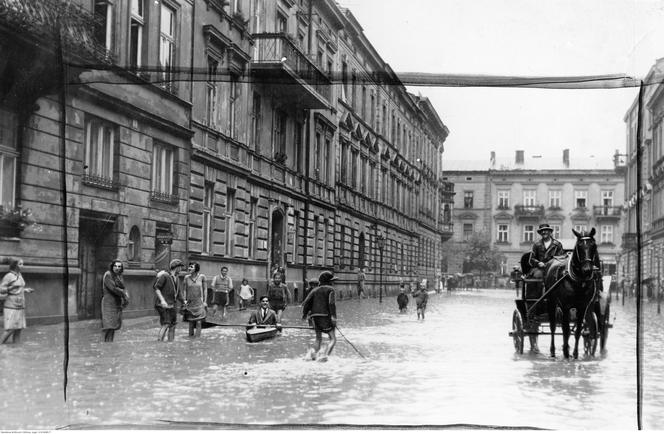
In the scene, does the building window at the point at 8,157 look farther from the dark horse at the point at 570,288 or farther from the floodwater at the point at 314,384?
the dark horse at the point at 570,288

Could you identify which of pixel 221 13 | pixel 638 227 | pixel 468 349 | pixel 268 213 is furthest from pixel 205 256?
pixel 638 227

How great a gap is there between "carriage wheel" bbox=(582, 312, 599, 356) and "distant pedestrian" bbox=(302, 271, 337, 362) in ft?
11.8

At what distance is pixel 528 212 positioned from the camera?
11133mm

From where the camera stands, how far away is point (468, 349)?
12.9m

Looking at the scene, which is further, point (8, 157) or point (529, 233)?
point (529, 233)

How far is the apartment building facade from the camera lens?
27.9 ft

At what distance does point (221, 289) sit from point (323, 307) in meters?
1.53

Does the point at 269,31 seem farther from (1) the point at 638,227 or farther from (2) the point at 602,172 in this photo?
(1) the point at 638,227

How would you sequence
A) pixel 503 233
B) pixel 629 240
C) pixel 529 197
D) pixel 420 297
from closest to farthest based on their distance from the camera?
pixel 629 240 → pixel 529 197 → pixel 503 233 → pixel 420 297

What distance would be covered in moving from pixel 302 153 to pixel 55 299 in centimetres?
489

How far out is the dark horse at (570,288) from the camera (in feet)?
35.7

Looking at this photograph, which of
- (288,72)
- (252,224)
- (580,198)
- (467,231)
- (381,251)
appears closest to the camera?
(288,72)

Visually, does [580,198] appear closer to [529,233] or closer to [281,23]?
[529,233]

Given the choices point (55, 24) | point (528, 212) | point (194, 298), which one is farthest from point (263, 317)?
point (55, 24)
